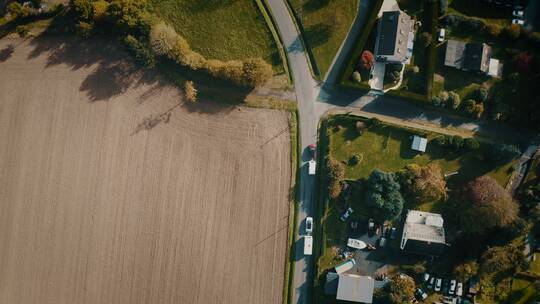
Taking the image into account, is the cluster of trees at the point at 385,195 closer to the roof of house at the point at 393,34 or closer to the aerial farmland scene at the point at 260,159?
the aerial farmland scene at the point at 260,159

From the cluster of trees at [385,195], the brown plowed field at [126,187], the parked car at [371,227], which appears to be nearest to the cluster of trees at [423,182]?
the cluster of trees at [385,195]

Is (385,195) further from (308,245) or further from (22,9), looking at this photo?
(22,9)

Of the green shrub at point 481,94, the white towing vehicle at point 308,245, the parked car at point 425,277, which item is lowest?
the parked car at point 425,277

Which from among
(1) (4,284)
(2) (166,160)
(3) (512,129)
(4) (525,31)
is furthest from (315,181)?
(1) (4,284)

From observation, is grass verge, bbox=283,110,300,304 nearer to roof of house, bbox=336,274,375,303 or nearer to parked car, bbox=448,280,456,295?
roof of house, bbox=336,274,375,303

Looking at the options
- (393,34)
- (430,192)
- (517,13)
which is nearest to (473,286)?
(430,192)

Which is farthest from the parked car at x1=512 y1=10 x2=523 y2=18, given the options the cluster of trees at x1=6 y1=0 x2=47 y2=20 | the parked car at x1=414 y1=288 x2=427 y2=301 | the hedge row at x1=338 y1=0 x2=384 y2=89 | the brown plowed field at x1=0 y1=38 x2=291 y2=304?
the cluster of trees at x1=6 y1=0 x2=47 y2=20
